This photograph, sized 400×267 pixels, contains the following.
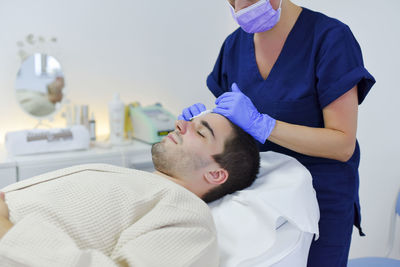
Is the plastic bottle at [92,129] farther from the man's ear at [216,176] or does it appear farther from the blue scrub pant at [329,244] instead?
the blue scrub pant at [329,244]

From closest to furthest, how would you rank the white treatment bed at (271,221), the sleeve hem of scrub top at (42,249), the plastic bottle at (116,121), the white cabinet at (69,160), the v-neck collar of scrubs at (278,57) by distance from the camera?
the sleeve hem of scrub top at (42,249), the white treatment bed at (271,221), the v-neck collar of scrubs at (278,57), the white cabinet at (69,160), the plastic bottle at (116,121)

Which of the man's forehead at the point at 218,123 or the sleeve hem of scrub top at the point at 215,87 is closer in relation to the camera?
the man's forehead at the point at 218,123

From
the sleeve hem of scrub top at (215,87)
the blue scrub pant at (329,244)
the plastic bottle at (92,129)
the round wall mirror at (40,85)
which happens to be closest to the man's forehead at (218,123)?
the sleeve hem of scrub top at (215,87)

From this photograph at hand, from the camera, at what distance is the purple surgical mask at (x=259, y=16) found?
3.60 ft

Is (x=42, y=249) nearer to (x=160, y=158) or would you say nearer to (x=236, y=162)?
(x=160, y=158)

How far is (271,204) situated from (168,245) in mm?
356

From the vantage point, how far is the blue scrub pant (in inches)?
44.8

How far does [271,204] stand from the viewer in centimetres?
100

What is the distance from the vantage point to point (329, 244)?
3.73ft

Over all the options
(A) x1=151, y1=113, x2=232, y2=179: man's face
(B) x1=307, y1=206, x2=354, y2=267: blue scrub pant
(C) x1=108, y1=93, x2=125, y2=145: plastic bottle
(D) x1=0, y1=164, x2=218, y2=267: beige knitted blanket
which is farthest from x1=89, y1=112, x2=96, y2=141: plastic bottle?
(B) x1=307, y1=206, x2=354, y2=267: blue scrub pant

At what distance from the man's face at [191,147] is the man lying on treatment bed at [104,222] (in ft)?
0.08

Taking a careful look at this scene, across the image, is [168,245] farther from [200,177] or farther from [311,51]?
[311,51]

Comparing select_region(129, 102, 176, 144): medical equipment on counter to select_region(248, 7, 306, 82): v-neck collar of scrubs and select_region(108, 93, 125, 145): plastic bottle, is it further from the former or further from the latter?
select_region(248, 7, 306, 82): v-neck collar of scrubs

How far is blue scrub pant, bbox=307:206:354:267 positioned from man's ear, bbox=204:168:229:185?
324 millimetres
